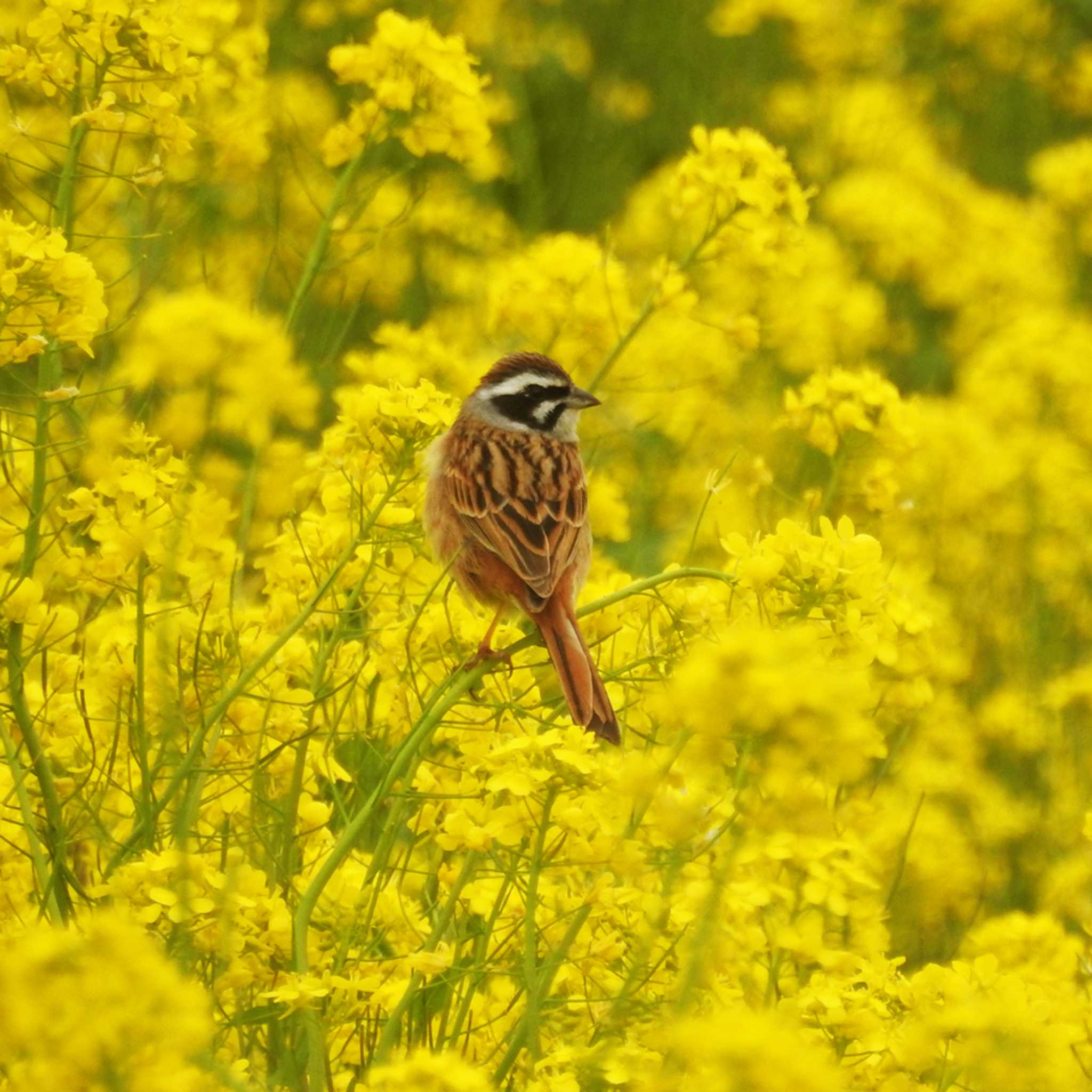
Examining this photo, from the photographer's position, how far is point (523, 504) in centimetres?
500

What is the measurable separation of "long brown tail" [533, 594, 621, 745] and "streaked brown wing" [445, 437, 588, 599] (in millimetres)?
163

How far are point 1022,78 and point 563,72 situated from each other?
3252 mm

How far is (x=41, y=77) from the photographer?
15.0 ft

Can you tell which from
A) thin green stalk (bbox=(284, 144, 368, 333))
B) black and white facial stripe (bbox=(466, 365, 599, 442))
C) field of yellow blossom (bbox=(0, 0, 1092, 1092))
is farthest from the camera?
black and white facial stripe (bbox=(466, 365, 599, 442))

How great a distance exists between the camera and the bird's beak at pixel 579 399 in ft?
17.6

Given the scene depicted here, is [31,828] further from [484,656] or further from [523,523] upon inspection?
[523,523]

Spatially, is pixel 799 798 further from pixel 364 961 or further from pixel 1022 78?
pixel 1022 78

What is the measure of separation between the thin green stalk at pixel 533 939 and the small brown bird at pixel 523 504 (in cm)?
39

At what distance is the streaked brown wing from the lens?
4746 mm

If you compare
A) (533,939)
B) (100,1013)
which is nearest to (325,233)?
(533,939)

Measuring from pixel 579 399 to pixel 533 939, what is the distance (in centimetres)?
211

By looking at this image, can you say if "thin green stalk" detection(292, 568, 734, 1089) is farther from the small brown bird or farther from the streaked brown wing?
the streaked brown wing

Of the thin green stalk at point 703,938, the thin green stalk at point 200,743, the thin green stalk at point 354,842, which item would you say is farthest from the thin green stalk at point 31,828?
the thin green stalk at point 703,938

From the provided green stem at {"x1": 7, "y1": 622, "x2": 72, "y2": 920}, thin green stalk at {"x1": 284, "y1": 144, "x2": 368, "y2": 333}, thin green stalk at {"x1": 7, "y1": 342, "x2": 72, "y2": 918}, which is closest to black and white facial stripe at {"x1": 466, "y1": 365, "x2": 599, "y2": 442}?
thin green stalk at {"x1": 284, "y1": 144, "x2": 368, "y2": 333}
